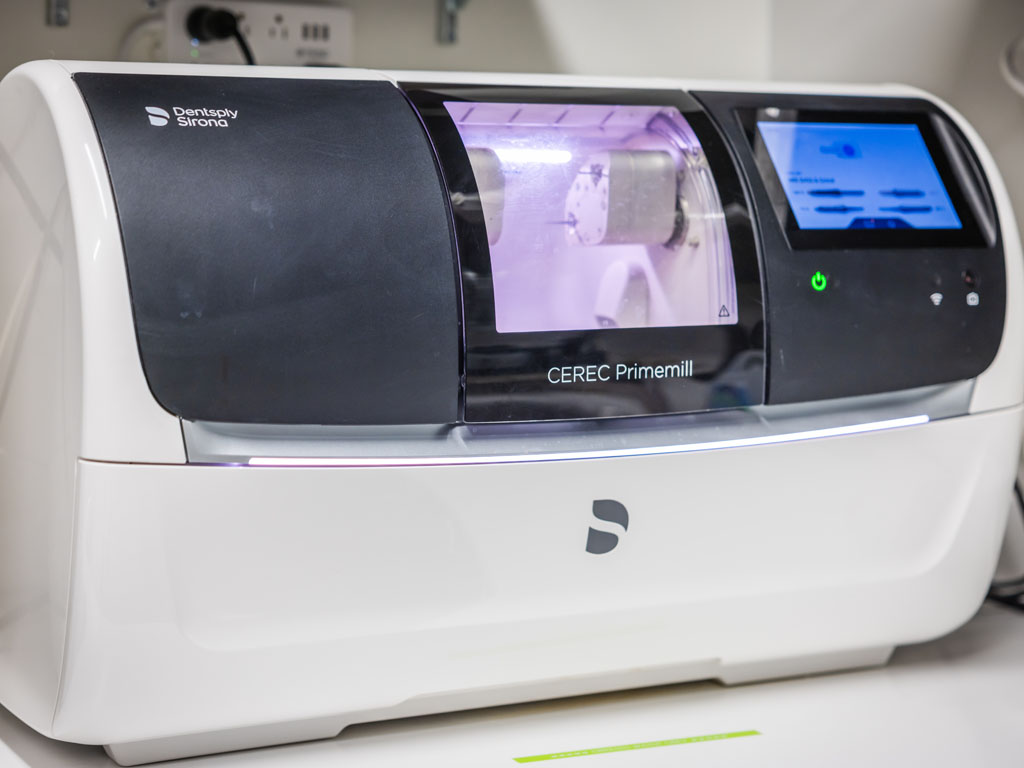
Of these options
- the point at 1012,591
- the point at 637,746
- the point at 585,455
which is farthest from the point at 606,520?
the point at 1012,591

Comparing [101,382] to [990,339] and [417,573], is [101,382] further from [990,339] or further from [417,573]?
[990,339]

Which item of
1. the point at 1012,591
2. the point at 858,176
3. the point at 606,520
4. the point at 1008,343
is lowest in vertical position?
the point at 1012,591

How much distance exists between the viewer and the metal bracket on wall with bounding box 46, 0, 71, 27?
3.39 feet

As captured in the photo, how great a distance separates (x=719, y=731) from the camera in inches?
31.3

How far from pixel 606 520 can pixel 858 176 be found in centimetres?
34

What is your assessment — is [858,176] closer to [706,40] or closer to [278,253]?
[278,253]

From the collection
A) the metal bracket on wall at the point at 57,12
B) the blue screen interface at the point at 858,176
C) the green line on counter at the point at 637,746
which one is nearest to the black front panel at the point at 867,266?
the blue screen interface at the point at 858,176

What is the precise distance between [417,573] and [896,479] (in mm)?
377

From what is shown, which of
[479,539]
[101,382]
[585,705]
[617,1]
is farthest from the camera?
[617,1]

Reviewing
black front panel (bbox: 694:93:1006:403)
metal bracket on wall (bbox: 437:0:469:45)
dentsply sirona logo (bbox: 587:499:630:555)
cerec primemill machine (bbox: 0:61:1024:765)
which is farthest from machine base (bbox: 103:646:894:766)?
metal bracket on wall (bbox: 437:0:469:45)

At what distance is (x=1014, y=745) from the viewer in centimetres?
79

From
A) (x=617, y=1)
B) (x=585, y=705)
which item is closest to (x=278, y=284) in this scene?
(x=585, y=705)

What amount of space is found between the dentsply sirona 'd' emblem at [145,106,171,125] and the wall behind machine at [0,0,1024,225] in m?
0.44

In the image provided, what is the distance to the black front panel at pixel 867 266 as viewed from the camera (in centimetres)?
79
